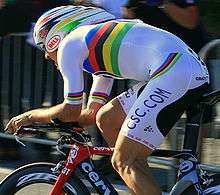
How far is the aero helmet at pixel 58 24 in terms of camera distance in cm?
397

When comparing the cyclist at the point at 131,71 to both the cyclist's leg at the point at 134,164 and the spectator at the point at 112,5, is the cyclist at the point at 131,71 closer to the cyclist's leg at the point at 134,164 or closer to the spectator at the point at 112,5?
the cyclist's leg at the point at 134,164

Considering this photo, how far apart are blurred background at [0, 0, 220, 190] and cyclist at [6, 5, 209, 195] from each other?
1.74 metres

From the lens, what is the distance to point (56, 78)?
6.26 metres

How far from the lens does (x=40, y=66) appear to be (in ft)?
20.8

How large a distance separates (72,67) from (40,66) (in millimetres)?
2550

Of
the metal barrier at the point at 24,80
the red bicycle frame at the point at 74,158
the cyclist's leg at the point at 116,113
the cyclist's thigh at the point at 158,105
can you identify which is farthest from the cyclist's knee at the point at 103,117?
the metal barrier at the point at 24,80

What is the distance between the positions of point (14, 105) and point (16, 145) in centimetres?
39

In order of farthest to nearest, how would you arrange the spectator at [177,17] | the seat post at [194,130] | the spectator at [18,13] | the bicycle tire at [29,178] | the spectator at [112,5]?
the spectator at [18,13] < the spectator at [112,5] < the spectator at [177,17] < the bicycle tire at [29,178] < the seat post at [194,130]

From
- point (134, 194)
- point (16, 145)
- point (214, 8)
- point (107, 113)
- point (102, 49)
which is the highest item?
point (102, 49)

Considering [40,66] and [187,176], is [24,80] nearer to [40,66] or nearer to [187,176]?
[40,66]

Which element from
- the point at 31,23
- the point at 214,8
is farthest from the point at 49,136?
the point at 214,8

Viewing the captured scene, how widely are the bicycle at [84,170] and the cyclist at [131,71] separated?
10 centimetres

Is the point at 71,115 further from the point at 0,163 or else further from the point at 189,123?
the point at 0,163

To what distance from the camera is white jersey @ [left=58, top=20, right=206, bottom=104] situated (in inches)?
151
